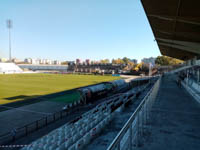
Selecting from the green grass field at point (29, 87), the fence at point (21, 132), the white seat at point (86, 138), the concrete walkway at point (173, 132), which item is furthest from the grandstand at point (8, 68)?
the concrete walkway at point (173, 132)

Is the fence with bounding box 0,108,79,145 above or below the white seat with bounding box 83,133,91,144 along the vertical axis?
below

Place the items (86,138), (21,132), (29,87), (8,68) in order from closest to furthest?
(86,138)
(21,132)
(29,87)
(8,68)

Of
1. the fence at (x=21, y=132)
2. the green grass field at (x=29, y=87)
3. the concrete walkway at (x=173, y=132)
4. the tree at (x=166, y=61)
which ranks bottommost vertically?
the fence at (x=21, y=132)

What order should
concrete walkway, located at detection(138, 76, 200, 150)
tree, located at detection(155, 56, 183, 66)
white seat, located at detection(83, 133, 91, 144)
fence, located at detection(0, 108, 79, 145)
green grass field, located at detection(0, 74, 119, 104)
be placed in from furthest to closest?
tree, located at detection(155, 56, 183, 66) → green grass field, located at detection(0, 74, 119, 104) → fence, located at detection(0, 108, 79, 145) → white seat, located at detection(83, 133, 91, 144) → concrete walkway, located at detection(138, 76, 200, 150)

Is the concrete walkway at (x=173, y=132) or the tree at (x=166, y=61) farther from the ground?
the tree at (x=166, y=61)

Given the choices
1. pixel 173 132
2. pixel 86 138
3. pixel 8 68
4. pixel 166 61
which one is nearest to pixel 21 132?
pixel 86 138

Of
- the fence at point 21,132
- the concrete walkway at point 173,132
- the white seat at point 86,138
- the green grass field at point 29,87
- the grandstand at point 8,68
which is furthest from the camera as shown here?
the grandstand at point 8,68

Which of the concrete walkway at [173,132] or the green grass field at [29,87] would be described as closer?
the concrete walkway at [173,132]

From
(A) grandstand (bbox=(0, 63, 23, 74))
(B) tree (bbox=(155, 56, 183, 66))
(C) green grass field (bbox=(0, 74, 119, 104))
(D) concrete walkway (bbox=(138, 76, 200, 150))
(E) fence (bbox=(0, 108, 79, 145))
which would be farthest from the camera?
(B) tree (bbox=(155, 56, 183, 66))

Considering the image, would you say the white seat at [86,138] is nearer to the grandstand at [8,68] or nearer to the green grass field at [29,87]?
the green grass field at [29,87]

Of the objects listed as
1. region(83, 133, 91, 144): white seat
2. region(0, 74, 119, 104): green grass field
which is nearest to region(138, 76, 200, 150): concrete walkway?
region(83, 133, 91, 144): white seat

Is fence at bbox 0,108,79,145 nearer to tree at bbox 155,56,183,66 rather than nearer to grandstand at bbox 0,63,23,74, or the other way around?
grandstand at bbox 0,63,23,74

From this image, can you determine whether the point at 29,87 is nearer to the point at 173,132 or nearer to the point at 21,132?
the point at 21,132

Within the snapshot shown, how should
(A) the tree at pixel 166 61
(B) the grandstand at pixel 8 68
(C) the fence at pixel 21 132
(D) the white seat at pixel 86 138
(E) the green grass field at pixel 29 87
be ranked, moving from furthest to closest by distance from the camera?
1. (A) the tree at pixel 166 61
2. (B) the grandstand at pixel 8 68
3. (E) the green grass field at pixel 29 87
4. (C) the fence at pixel 21 132
5. (D) the white seat at pixel 86 138
